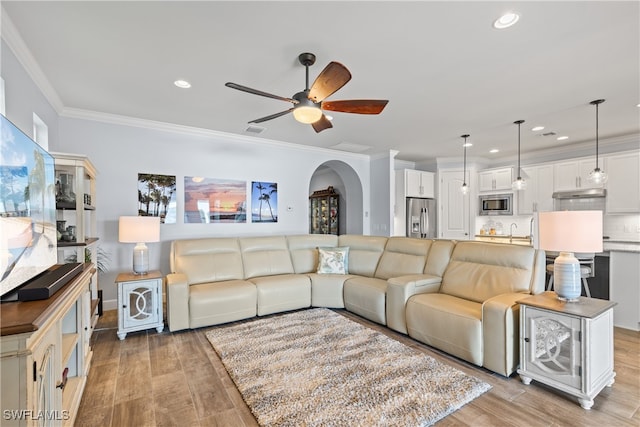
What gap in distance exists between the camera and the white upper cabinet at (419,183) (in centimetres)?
646

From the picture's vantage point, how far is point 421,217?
21.5 feet

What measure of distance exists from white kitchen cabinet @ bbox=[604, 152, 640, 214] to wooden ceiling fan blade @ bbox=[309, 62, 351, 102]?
530 centimetres

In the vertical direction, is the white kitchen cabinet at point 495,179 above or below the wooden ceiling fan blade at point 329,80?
below

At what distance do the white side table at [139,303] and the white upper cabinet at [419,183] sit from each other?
16.4ft

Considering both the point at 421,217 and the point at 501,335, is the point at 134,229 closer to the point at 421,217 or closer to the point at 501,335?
the point at 501,335

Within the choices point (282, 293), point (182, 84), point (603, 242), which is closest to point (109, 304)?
point (282, 293)

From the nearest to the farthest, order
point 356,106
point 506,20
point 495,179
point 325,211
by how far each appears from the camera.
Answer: point 506,20, point 356,106, point 495,179, point 325,211

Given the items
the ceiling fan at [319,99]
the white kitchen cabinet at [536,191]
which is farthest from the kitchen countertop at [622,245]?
the ceiling fan at [319,99]

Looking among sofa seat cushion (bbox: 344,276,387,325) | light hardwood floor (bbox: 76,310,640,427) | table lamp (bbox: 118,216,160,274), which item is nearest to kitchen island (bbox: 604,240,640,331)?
light hardwood floor (bbox: 76,310,640,427)

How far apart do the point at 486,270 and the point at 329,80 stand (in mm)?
2348

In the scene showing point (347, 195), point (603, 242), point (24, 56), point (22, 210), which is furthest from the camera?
point (347, 195)

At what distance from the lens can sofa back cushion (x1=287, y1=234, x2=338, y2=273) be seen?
446 cm

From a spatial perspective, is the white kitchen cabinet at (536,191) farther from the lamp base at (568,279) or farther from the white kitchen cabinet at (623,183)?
the lamp base at (568,279)

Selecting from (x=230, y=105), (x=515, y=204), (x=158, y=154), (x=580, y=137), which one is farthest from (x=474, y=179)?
(x=158, y=154)
